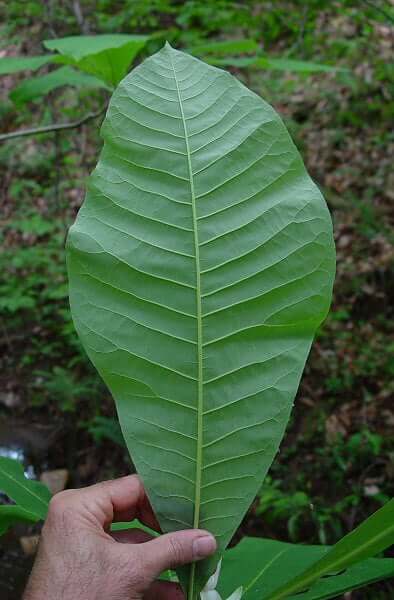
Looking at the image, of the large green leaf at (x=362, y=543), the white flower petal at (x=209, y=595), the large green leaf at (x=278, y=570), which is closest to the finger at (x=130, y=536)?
the large green leaf at (x=278, y=570)

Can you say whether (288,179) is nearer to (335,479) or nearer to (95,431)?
(335,479)

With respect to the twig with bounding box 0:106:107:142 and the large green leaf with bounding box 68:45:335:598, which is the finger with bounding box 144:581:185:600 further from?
the twig with bounding box 0:106:107:142

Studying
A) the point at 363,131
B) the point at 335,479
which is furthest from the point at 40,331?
the point at 363,131

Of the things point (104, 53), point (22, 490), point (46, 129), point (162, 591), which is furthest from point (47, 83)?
point (162, 591)

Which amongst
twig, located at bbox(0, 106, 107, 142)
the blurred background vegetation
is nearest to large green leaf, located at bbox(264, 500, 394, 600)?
twig, located at bbox(0, 106, 107, 142)

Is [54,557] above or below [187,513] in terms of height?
below

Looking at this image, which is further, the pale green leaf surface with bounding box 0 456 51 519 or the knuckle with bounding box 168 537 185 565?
the pale green leaf surface with bounding box 0 456 51 519

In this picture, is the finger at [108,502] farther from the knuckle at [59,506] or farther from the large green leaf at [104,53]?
the large green leaf at [104,53]
